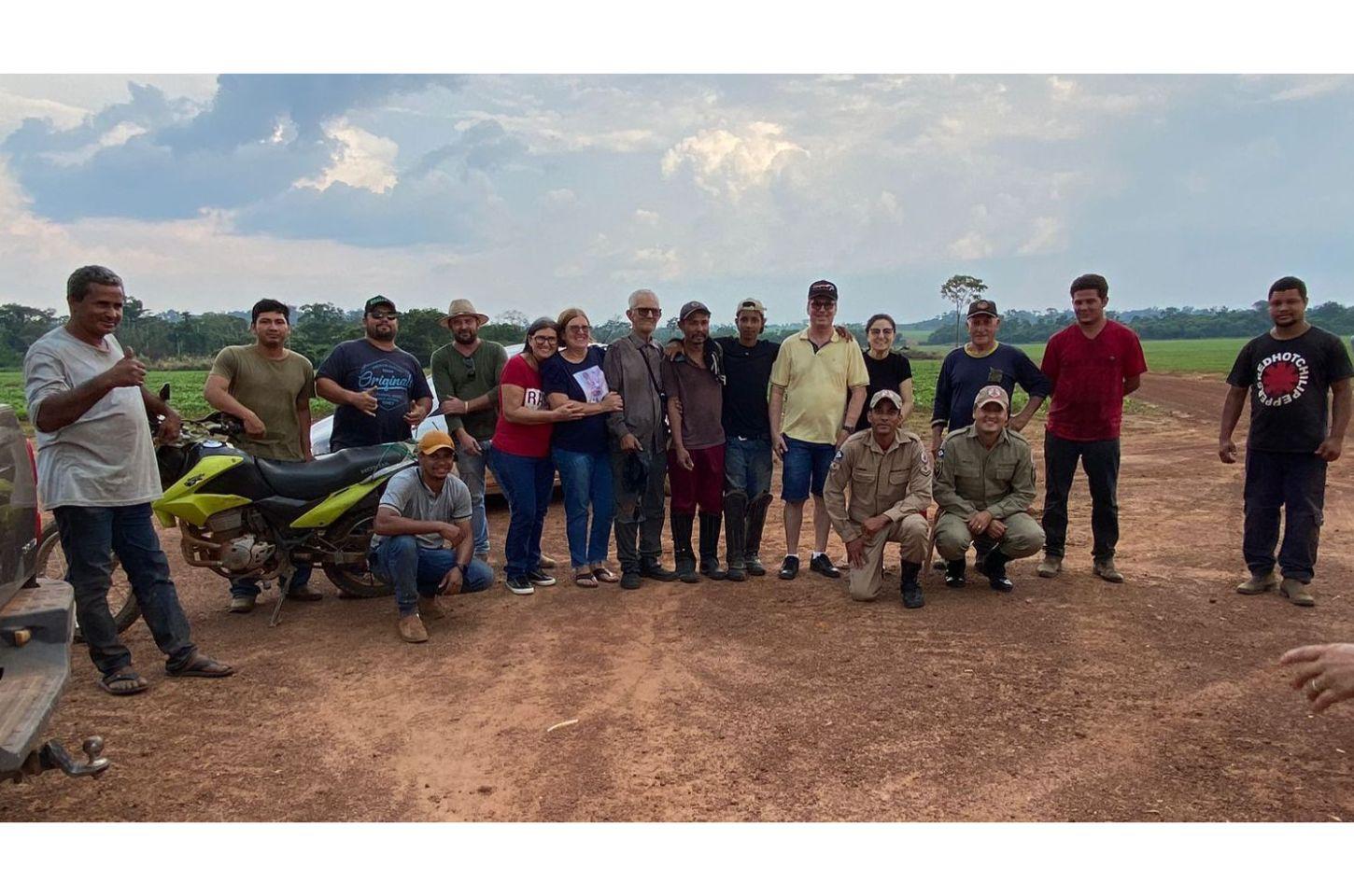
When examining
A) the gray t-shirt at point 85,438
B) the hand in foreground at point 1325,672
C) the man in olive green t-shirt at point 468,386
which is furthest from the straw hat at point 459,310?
the hand in foreground at point 1325,672

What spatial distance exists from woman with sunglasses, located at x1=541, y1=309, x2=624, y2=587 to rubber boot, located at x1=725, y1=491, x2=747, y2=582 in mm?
781

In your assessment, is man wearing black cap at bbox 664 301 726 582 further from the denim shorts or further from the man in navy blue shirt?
the man in navy blue shirt

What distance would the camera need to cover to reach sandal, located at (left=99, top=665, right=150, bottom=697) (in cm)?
406

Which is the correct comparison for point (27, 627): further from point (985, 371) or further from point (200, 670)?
point (985, 371)

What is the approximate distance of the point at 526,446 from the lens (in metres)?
5.56

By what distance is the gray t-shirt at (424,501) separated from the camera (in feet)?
16.0

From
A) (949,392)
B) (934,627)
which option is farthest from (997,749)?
(949,392)

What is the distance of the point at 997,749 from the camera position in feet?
11.5

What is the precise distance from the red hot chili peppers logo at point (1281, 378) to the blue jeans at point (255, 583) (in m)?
5.87

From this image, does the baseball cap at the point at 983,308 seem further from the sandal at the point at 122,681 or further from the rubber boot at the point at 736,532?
the sandal at the point at 122,681

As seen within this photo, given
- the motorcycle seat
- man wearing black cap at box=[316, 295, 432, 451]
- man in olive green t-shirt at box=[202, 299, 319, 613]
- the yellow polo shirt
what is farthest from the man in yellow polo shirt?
man in olive green t-shirt at box=[202, 299, 319, 613]

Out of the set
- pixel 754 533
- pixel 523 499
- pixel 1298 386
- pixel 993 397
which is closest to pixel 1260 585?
pixel 1298 386

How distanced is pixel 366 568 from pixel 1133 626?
4.47 metres

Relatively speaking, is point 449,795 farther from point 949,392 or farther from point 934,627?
point 949,392
